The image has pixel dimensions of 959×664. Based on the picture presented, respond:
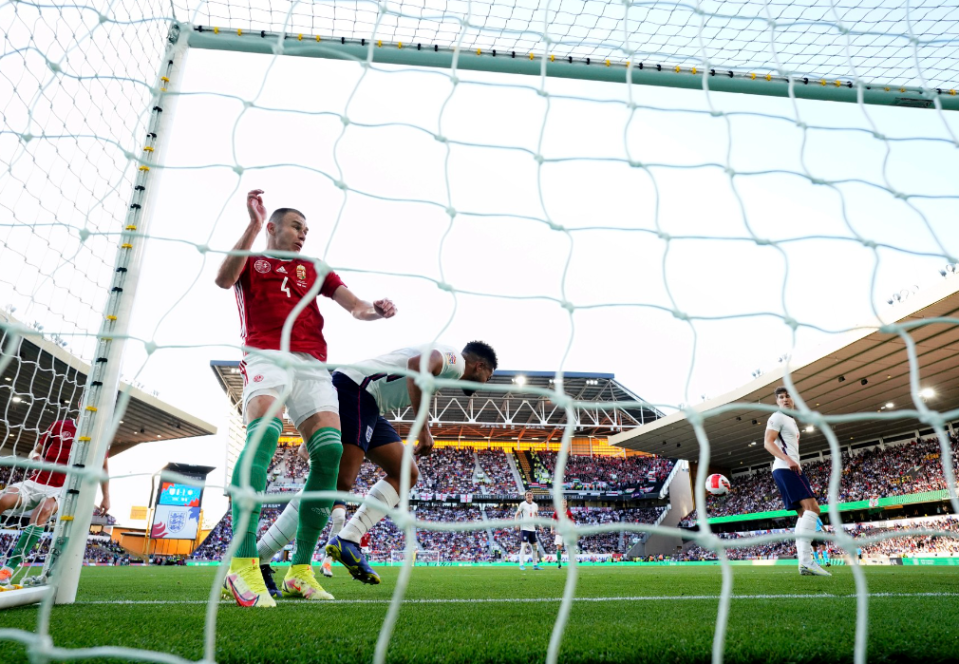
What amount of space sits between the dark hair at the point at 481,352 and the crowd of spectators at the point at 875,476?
19.1 meters

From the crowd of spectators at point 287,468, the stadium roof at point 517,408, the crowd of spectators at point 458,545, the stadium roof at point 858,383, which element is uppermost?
the stadium roof at point 517,408

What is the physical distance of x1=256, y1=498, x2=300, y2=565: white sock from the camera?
3047 millimetres

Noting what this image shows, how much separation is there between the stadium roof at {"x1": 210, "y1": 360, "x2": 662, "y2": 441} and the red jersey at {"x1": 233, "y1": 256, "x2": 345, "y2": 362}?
23.9m

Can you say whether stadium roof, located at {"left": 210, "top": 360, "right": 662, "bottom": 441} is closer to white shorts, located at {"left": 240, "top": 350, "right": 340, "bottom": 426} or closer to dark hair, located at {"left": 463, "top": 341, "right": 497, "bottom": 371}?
dark hair, located at {"left": 463, "top": 341, "right": 497, "bottom": 371}

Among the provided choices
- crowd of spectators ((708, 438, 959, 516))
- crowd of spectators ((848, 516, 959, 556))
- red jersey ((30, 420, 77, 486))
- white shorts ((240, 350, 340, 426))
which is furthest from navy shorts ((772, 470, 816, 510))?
crowd of spectators ((848, 516, 959, 556))

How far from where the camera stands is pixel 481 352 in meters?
3.38

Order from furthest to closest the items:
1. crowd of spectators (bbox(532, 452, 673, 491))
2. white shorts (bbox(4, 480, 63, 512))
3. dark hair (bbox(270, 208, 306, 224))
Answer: crowd of spectators (bbox(532, 452, 673, 491)) → white shorts (bbox(4, 480, 63, 512)) → dark hair (bbox(270, 208, 306, 224))

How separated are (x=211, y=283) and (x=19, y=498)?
98.3 inches

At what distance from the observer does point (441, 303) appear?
1.99 m

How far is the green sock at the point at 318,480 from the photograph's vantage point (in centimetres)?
265

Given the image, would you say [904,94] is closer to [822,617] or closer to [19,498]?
[822,617]

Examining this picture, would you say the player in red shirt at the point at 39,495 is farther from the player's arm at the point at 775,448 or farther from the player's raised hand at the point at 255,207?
the player's arm at the point at 775,448

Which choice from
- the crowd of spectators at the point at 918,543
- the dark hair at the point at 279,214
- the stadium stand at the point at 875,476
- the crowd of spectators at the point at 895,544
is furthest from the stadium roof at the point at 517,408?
the dark hair at the point at 279,214

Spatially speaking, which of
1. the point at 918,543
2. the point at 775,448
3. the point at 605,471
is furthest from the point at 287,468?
the point at 775,448
